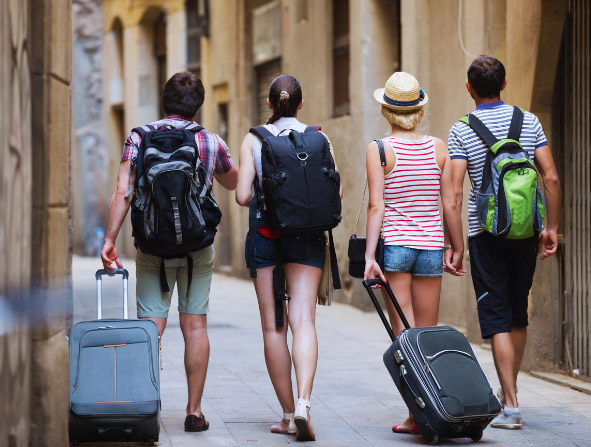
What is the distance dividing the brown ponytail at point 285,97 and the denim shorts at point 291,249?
2.12 feet

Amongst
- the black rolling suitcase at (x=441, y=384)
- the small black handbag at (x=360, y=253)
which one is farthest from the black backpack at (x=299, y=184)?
the black rolling suitcase at (x=441, y=384)

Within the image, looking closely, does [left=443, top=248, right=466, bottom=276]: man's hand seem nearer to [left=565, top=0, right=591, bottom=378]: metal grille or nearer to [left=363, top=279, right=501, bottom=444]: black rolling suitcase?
[left=363, top=279, right=501, bottom=444]: black rolling suitcase

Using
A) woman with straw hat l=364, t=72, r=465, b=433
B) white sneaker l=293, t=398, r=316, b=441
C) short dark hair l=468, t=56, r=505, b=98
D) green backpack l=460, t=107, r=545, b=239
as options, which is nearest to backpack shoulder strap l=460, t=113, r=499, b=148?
green backpack l=460, t=107, r=545, b=239

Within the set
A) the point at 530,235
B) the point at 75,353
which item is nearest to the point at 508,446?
the point at 530,235

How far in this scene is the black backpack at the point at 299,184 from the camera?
18.8ft

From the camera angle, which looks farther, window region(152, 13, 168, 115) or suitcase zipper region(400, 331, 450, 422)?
window region(152, 13, 168, 115)

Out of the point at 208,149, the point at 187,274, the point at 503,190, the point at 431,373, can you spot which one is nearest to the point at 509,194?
the point at 503,190

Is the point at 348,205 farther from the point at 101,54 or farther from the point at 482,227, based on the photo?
the point at 101,54

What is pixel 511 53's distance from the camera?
27.7 ft

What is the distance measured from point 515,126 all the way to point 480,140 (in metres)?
0.20

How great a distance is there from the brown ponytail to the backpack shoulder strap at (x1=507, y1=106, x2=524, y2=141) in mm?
1139

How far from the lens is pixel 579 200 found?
25.8 feet

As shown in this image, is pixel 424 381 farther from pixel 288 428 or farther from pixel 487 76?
pixel 487 76

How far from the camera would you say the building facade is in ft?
26.3
